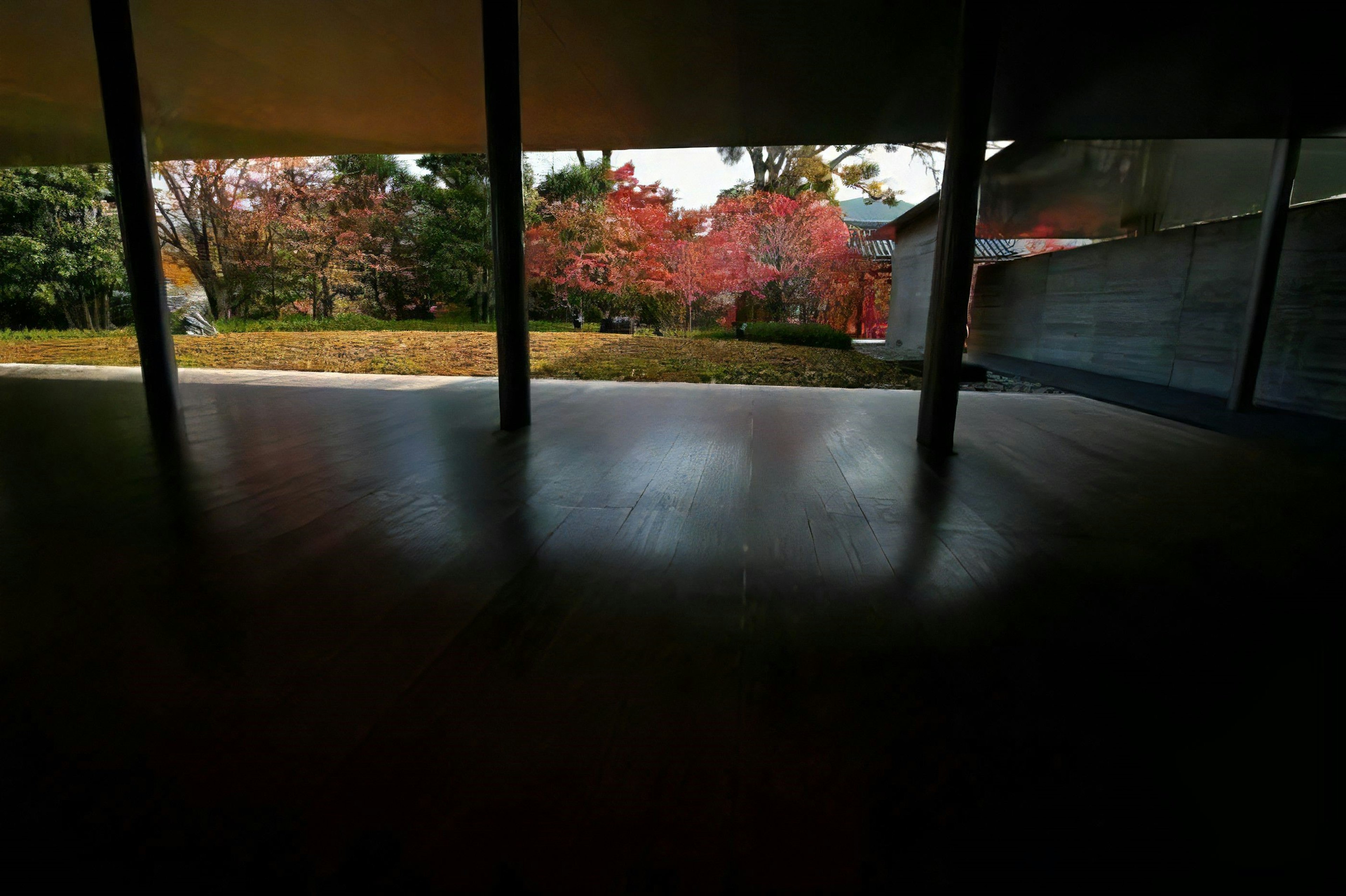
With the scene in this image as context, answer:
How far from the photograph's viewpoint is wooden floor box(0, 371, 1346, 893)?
74cm

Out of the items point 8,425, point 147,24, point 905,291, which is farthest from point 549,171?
point 8,425

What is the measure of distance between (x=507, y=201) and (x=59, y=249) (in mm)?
10957

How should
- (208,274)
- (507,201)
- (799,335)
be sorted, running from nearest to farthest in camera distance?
(507,201)
(799,335)
(208,274)

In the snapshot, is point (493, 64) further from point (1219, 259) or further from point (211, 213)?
point (211, 213)

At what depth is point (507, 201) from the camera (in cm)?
321

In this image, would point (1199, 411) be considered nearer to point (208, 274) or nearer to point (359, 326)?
point (359, 326)

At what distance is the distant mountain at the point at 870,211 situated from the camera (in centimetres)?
2661

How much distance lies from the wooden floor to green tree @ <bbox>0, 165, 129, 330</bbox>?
10.5 m

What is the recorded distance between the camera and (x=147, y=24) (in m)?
3.38

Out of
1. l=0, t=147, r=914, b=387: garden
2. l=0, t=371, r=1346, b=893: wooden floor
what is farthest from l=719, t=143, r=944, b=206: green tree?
l=0, t=371, r=1346, b=893: wooden floor

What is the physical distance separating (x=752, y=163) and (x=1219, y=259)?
9.53 meters

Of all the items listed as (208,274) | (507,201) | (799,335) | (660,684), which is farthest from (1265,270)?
(208,274)

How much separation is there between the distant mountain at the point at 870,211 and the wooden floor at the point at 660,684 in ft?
82.2

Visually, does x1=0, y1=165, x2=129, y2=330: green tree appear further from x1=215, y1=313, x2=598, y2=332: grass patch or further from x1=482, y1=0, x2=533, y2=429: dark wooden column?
x1=482, y1=0, x2=533, y2=429: dark wooden column
